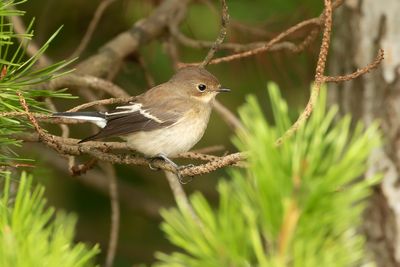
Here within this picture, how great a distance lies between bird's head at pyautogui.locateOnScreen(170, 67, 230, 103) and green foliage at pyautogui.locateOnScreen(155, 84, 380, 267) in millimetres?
3563

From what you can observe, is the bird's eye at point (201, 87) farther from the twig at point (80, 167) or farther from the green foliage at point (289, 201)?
the green foliage at point (289, 201)

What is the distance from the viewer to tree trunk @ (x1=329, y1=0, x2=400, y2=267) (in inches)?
190

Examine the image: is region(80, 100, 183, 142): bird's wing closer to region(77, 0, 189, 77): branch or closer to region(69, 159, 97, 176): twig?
region(77, 0, 189, 77): branch

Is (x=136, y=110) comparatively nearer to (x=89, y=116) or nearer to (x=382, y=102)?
(x=89, y=116)

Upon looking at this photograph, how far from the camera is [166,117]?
5.00 meters

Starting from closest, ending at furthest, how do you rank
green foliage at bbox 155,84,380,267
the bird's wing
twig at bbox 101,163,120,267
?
green foliage at bbox 155,84,380,267, twig at bbox 101,163,120,267, the bird's wing

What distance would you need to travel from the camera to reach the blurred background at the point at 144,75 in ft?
18.6

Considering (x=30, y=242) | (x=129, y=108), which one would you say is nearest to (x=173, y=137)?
(x=129, y=108)

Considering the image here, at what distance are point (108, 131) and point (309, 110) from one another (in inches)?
93.0

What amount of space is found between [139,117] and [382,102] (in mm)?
1536

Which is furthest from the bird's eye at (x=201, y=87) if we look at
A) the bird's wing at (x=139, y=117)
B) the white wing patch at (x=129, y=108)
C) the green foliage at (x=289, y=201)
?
the green foliage at (x=289, y=201)

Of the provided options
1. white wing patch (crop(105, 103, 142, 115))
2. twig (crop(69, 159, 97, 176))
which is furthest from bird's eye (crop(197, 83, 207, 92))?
twig (crop(69, 159, 97, 176))

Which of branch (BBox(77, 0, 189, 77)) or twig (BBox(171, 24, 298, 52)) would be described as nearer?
twig (BBox(171, 24, 298, 52))

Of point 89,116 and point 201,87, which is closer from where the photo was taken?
Result: point 89,116
